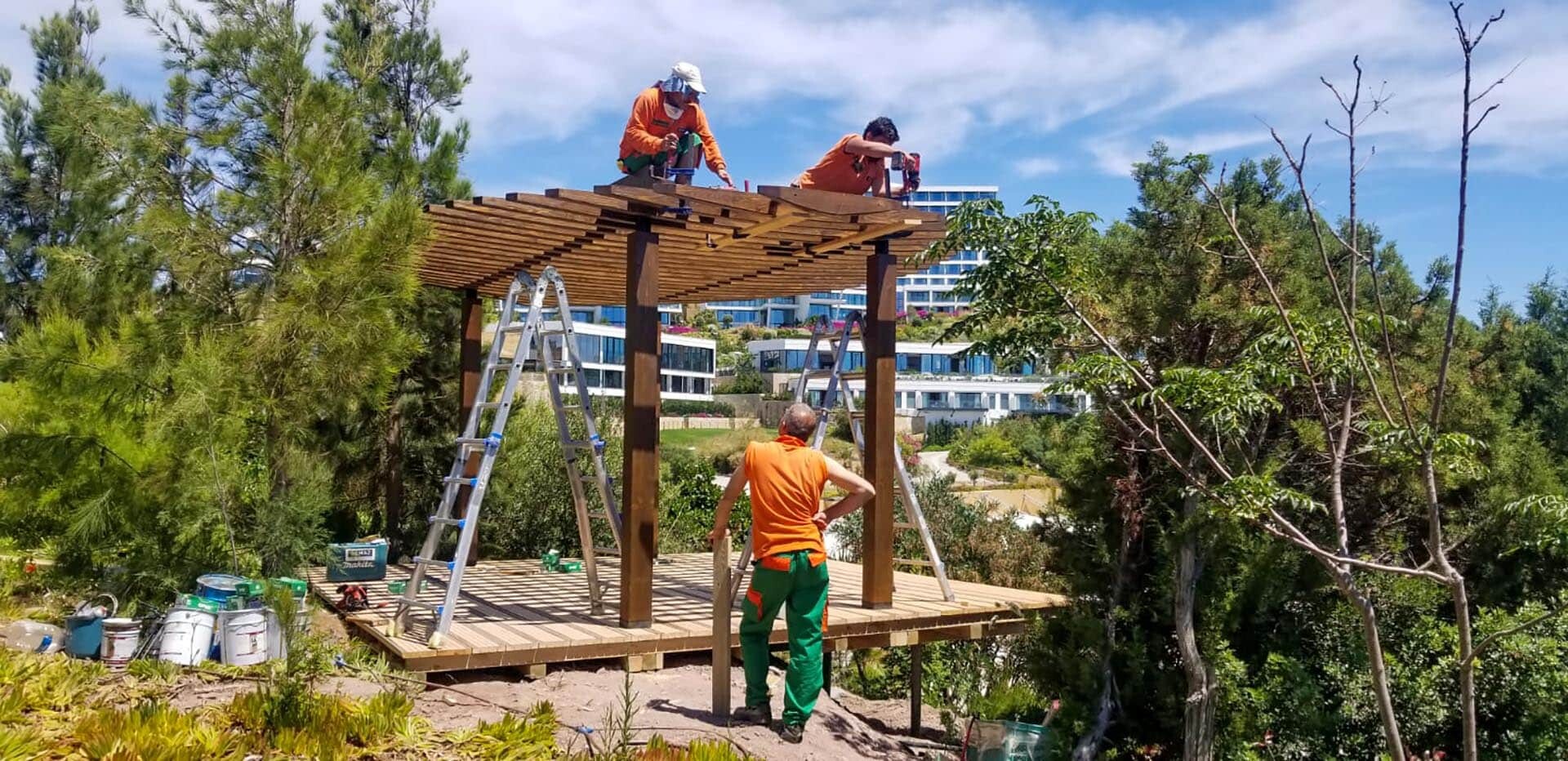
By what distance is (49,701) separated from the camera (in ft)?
16.4

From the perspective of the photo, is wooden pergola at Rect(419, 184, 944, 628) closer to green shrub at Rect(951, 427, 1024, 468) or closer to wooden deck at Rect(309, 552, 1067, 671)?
wooden deck at Rect(309, 552, 1067, 671)

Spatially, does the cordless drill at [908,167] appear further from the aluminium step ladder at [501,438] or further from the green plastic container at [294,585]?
the green plastic container at [294,585]

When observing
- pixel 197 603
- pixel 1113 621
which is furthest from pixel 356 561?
pixel 1113 621

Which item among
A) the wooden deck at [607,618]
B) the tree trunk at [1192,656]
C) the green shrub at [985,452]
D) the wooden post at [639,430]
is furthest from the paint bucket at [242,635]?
the green shrub at [985,452]

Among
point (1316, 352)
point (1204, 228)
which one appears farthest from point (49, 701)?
point (1204, 228)

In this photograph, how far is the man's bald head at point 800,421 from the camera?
5.27 m

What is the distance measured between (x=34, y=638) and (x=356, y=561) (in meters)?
2.65

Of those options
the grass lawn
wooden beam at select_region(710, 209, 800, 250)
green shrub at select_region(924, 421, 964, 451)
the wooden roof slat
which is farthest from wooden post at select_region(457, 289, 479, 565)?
green shrub at select_region(924, 421, 964, 451)

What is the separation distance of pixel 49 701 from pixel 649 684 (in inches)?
116

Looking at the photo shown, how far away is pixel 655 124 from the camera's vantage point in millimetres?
6766

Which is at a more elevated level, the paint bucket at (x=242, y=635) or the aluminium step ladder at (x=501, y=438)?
the aluminium step ladder at (x=501, y=438)

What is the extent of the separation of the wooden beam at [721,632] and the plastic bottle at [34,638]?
146 inches

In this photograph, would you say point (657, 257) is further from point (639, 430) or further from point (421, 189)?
point (421, 189)

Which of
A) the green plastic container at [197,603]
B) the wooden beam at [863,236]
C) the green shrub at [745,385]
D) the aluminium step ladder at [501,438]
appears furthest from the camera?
the green shrub at [745,385]
